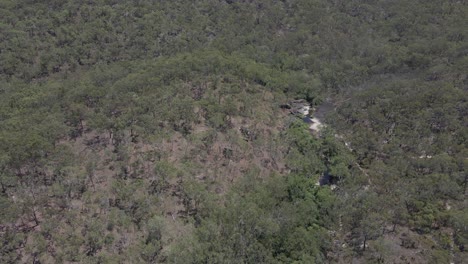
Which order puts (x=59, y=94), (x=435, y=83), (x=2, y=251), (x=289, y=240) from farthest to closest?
(x=435, y=83)
(x=59, y=94)
(x=289, y=240)
(x=2, y=251)

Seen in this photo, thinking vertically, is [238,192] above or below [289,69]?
above

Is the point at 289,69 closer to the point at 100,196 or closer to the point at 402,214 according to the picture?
the point at 402,214

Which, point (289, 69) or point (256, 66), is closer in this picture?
point (256, 66)

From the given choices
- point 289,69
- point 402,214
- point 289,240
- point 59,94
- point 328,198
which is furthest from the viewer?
point 289,69

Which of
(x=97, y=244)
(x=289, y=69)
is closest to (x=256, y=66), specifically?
(x=289, y=69)

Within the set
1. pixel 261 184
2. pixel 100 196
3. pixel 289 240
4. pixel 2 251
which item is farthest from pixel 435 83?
pixel 2 251

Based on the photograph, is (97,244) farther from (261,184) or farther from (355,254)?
(355,254)
